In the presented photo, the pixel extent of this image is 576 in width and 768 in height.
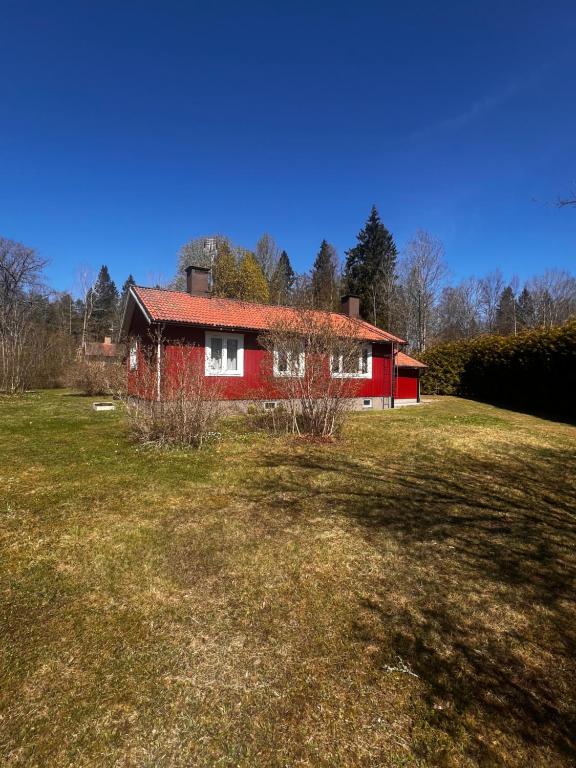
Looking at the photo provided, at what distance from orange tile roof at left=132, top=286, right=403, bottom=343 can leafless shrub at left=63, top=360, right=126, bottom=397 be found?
5.30 m

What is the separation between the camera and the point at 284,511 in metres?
5.37

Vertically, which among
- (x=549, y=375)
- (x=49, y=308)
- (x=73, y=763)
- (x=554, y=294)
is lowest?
(x=73, y=763)

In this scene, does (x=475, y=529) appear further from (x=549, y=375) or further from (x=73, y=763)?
(x=549, y=375)

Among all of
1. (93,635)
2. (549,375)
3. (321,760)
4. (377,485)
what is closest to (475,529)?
(377,485)

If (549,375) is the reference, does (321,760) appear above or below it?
below

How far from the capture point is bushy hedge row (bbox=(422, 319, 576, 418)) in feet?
53.8

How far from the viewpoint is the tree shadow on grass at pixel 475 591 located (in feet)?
7.70

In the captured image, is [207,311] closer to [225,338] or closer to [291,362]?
[225,338]

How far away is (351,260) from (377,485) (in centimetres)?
3689

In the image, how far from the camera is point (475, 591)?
362 centimetres

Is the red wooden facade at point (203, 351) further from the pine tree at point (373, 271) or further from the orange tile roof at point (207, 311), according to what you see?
the pine tree at point (373, 271)

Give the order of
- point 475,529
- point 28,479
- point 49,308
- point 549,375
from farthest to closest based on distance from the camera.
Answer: point 49,308 → point 549,375 → point 28,479 → point 475,529

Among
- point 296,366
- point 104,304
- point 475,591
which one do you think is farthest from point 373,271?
point 104,304

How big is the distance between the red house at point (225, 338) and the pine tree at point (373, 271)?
63.4ft
